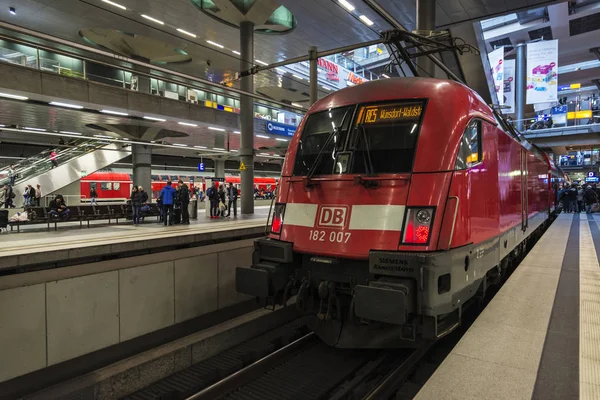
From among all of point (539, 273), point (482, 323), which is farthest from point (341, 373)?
point (539, 273)

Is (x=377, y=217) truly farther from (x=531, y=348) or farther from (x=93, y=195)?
(x=93, y=195)

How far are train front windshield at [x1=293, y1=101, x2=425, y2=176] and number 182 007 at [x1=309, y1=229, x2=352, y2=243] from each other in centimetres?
72

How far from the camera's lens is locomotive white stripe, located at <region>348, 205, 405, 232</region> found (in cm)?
396

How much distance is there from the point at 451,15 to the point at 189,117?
11.6 metres

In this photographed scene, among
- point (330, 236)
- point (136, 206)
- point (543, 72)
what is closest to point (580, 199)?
point (543, 72)

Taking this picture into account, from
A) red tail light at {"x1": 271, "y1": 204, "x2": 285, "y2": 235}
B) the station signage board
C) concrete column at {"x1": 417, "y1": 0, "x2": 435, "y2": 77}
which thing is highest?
concrete column at {"x1": 417, "y1": 0, "x2": 435, "y2": 77}

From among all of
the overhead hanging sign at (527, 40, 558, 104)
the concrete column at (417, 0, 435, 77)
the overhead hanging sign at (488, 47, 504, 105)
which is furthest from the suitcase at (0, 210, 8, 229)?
the overhead hanging sign at (527, 40, 558, 104)

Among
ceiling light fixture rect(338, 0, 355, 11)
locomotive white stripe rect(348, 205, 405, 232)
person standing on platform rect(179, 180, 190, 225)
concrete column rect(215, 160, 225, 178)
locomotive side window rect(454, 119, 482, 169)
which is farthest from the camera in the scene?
concrete column rect(215, 160, 225, 178)

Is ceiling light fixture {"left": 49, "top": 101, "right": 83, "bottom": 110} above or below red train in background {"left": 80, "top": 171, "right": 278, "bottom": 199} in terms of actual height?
above

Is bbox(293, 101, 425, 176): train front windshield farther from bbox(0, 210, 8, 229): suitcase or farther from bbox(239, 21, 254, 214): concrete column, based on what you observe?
bbox(239, 21, 254, 214): concrete column

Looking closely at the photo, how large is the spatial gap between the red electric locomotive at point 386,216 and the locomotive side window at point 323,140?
0.02m

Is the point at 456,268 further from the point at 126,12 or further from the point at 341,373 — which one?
the point at 126,12

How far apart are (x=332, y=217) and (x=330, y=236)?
21 cm

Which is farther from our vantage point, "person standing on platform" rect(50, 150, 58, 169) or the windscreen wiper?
"person standing on platform" rect(50, 150, 58, 169)
